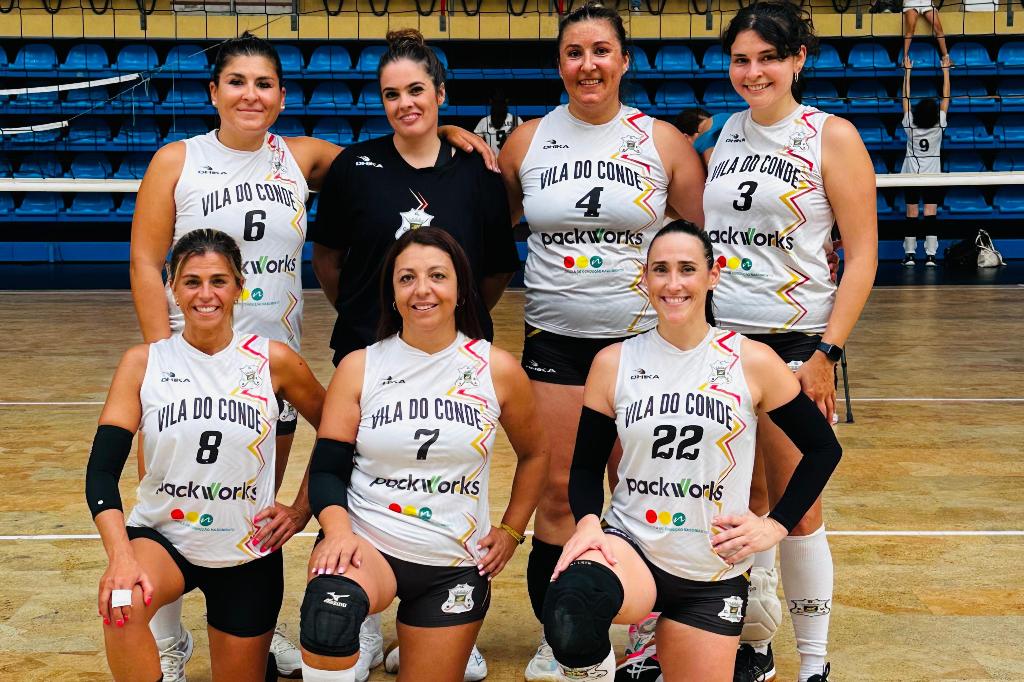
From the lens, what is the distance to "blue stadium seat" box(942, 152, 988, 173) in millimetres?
13164

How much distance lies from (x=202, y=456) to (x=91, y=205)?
37.6 ft

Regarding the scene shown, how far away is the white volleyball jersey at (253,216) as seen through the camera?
114 inches

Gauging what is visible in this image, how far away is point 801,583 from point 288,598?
1.54m

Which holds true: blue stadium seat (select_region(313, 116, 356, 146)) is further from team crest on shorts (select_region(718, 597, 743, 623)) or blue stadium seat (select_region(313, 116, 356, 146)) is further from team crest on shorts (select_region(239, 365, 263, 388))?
team crest on shorts (select_region(718, 597, 743, 623))

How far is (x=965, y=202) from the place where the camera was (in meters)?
13.2

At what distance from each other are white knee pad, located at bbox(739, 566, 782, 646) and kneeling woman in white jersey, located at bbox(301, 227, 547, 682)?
61 cm

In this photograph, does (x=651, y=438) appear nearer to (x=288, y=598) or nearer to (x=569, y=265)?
(x=569, y=265)

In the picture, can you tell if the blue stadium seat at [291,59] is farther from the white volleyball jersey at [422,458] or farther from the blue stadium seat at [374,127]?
the white volleyball jersey at [422,458]

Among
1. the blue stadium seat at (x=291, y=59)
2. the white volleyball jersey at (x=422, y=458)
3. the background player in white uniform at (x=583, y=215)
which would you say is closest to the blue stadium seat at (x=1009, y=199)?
the blue stadium seat at (x=291, y=59)

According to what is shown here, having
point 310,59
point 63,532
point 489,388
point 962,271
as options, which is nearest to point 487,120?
point 310,59

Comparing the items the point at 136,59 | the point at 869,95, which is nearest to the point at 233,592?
the point at 136,59

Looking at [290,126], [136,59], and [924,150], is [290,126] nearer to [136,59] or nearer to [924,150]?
[136,59]

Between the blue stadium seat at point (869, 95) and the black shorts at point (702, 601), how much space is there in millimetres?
11472

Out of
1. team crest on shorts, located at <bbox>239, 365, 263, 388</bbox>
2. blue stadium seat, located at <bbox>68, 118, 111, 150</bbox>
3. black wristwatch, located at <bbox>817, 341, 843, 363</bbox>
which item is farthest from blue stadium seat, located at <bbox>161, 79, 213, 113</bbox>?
A: black wristwatch, located at <bbox>817, 341, 843, 363</bbox>
